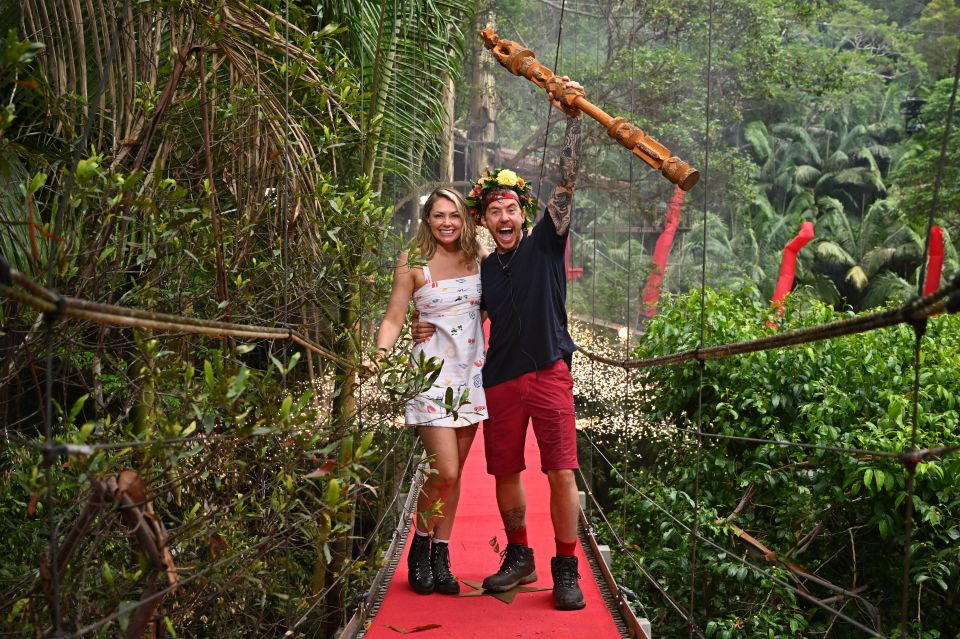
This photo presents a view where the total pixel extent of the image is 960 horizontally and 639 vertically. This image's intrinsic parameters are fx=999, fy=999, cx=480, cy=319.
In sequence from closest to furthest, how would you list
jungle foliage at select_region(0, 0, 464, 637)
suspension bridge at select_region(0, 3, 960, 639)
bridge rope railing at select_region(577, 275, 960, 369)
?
suspension bridge at select_region(0, 3, 960, 639), bridge rope railing at select_region(577, 275, 960, 369), jungle foliage at select_region(0, 0, 464, 637)

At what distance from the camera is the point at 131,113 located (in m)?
2.30

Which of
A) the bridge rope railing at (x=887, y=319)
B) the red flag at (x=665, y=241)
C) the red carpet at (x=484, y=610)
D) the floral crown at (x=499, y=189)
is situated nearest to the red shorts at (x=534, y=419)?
the red carpet at (x=484, y=610)

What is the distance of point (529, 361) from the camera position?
2.89 meters

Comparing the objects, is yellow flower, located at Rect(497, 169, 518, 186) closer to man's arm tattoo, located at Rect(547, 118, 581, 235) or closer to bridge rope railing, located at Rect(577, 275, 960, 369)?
man's arm tattoo, located at Rect(547, 118, 581, 235)

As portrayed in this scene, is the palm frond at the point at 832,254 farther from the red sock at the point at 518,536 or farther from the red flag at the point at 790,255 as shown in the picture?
the red sock at the point at 518,536

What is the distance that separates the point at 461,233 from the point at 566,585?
1083 mm

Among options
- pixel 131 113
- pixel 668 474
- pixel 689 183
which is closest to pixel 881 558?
pixel 668 474

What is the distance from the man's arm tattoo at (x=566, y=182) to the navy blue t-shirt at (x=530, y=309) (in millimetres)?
35

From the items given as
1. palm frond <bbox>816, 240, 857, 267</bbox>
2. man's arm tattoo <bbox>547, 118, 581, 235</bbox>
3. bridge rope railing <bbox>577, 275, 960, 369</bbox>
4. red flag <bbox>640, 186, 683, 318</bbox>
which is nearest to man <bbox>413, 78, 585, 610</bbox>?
man's arm tattoo <bbox>547, 118, 581, 235</bbox>

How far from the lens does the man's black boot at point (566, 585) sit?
283 centimetres

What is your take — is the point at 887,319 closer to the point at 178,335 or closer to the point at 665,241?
the point at 178,335

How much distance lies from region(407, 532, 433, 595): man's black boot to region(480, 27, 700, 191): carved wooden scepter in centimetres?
130

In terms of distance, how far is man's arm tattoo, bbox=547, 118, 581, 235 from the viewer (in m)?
2.84

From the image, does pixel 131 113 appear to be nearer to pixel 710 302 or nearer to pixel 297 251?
pixel 297 251
